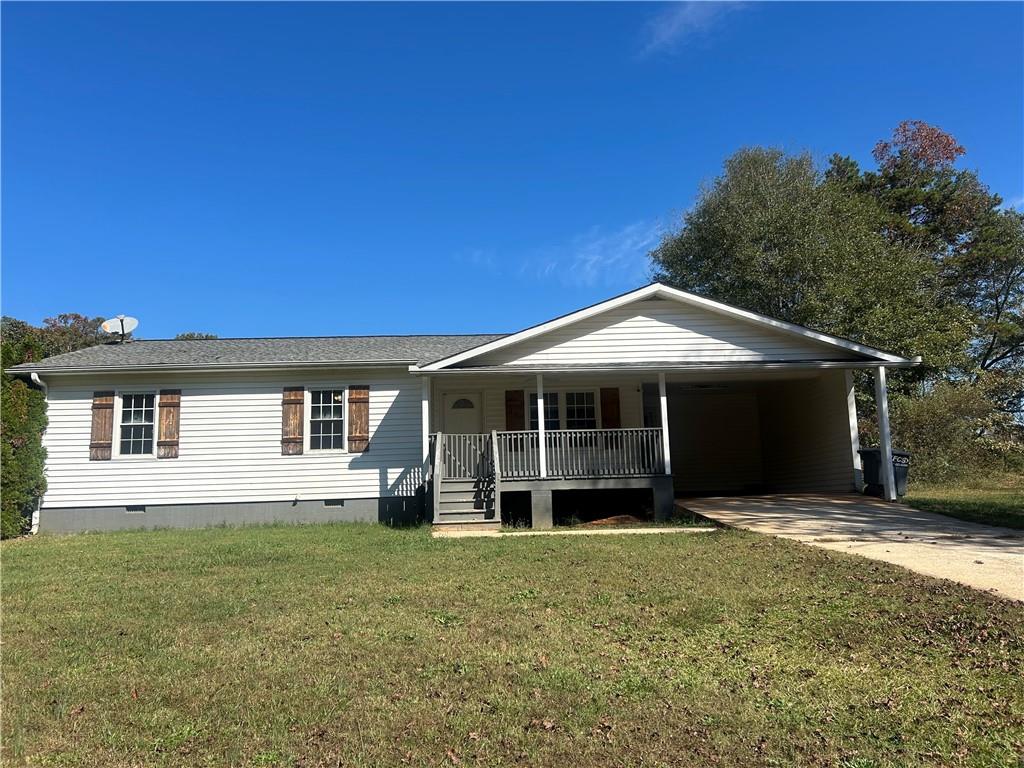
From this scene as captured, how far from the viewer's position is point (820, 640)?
15.5 feet

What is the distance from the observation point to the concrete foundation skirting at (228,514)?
13391 millimetres

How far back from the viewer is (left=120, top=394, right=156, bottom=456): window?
45.2ft

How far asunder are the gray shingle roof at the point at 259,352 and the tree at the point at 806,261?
436 inches

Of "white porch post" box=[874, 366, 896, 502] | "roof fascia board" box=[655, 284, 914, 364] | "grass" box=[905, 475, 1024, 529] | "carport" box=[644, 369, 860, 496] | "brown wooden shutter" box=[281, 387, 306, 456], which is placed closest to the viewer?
"grass" box=[905, 475, 1024, 529]

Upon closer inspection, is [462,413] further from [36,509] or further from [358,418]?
[36,509]

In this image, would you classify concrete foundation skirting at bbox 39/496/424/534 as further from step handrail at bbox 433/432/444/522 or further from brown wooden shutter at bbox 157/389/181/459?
step handrail at bbox 433/432/444/522

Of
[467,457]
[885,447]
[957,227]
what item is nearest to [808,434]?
[885,447]

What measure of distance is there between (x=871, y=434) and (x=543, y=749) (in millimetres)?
21707

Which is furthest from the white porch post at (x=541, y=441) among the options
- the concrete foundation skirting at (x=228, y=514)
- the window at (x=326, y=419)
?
the window at (x=326, y=419)

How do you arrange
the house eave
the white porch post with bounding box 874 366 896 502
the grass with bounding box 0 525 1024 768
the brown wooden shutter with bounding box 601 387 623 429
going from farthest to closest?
the brown wooden shutter with bounding box 601 387 623 429 < the white porch post with bounding box 874 366 896 502 < the house eave < the grass with bounding box 0 525 1024 768

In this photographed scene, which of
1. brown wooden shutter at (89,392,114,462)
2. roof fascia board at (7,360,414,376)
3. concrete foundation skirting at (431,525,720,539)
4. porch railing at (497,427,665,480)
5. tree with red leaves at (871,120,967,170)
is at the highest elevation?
tree with red leaves at (871,120,967,170)

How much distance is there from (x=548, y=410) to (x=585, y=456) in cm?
238

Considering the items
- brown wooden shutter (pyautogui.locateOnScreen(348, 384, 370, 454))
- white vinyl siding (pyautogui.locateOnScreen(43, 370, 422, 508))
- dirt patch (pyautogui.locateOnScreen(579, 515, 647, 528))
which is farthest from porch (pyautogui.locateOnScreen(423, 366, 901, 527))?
brown wooden shutter (pyautogui.locateOnScreen(348, 384, 370, 454))

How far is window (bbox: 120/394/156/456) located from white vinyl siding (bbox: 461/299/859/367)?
281 inches
